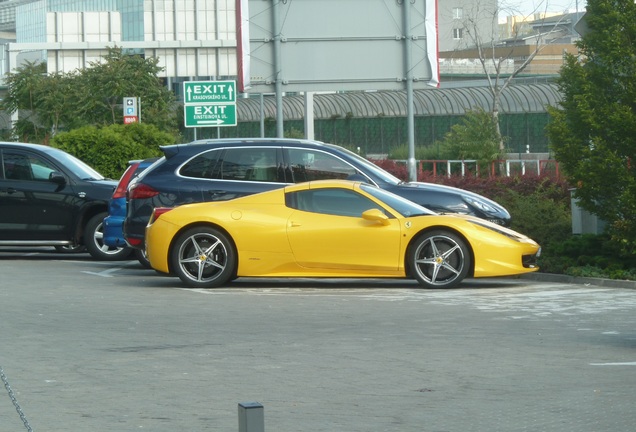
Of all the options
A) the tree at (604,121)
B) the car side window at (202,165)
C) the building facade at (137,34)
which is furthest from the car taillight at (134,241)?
the building facade at (137,34)

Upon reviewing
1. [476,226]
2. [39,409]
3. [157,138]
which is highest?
[157,138]

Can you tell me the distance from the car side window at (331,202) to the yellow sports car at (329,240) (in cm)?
1

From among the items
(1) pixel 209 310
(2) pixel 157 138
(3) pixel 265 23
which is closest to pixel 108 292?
(1) pixel 209 310

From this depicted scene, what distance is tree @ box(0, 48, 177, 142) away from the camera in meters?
52.2

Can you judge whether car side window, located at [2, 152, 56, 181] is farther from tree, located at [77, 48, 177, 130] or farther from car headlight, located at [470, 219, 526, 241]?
tree, located at [77, 48, 177, 130]

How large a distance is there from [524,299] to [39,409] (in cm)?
714

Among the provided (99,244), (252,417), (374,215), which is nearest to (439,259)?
(374,215)

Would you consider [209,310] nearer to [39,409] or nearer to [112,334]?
[112,334]

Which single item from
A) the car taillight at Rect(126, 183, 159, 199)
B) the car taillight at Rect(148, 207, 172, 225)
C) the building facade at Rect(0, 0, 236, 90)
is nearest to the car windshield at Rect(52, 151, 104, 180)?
the car taillight at Rect(126, 183, 159, 199)

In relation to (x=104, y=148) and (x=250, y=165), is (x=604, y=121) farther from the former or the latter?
(x=104, y=148)

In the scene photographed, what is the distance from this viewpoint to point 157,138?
30969 millimetres

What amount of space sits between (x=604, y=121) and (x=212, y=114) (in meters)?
16.7

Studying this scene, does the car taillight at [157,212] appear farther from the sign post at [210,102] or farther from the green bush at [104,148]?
the sign post at [210,102]

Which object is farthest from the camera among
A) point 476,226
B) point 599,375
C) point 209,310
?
point 476,226
